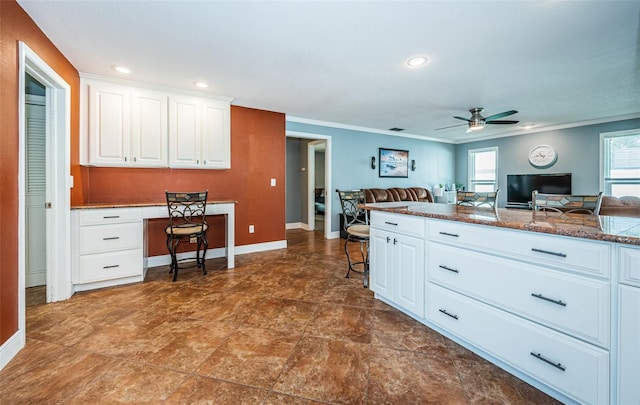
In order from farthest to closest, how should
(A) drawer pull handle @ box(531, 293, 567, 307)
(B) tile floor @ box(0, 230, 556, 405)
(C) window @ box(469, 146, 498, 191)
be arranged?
(C) window @ box(469, 146, 498, 191) → (B) tile floor @ box(0, 230, 556, 405) → (A) drawer pull handle @ box(531, 293, 567, 307)

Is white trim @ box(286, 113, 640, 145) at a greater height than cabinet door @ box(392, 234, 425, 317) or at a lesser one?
greater

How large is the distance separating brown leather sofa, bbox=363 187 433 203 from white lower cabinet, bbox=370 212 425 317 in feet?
9.69

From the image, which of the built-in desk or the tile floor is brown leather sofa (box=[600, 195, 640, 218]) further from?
the built-in desk

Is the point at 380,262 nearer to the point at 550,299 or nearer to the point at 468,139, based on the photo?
the point at 550,299

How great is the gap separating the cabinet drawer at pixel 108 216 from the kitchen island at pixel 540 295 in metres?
2.93

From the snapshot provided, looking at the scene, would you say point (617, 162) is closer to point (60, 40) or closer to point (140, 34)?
point (140, 34)

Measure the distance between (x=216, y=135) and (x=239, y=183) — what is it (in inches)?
32.3

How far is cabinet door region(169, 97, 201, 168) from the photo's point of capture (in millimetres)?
3533

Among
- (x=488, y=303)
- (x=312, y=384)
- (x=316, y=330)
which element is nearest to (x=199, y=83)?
(x=316, y=330)

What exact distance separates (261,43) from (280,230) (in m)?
3.00

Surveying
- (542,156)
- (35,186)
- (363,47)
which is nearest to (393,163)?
(542,156)

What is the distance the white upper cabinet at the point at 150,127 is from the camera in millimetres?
3066

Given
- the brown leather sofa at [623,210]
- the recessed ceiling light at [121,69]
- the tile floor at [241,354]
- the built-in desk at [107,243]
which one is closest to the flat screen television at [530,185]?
the brown leather sofa at [623,210]

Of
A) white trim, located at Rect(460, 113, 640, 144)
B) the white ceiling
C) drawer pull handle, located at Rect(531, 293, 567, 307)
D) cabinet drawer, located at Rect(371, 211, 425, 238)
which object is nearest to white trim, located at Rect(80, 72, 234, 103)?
the white ceiling
